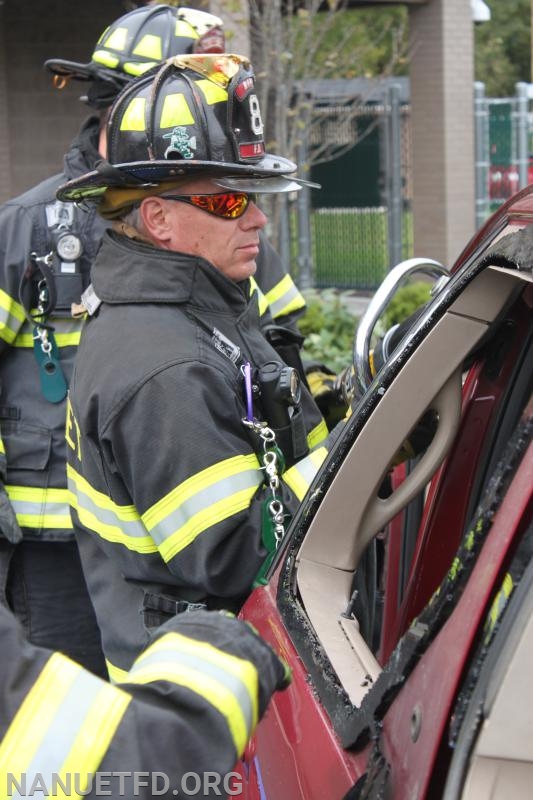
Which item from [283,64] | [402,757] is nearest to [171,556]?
[402,757]

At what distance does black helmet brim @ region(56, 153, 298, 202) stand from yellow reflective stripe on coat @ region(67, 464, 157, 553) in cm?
65

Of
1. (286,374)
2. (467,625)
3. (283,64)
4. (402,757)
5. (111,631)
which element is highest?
(283,64)

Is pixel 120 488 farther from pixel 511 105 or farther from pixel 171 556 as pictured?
pixel 511 105

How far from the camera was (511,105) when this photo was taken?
11961 mm

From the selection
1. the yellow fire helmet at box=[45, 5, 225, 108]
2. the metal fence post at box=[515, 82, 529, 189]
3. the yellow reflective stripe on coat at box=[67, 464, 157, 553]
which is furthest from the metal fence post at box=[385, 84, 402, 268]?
the yellow reflective stripe on coat at box=[67, 464, 157, 553]

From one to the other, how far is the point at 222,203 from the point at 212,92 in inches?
9.4

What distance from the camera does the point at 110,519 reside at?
8.09ft

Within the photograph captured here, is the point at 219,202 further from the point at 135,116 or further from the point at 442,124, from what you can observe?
the point at 442,124

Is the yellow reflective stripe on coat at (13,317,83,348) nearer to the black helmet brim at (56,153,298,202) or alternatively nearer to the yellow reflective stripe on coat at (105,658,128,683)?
the black helmet brim at (56,153,298,202)

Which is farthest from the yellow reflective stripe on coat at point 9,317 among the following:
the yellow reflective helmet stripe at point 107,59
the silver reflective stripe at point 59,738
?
the silver reflective stripe at point 59,738

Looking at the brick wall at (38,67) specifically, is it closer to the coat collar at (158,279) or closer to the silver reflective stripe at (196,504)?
the coat collar at (158,279)

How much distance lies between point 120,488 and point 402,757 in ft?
3.52

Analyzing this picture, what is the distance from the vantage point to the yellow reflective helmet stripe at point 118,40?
12.1 ft

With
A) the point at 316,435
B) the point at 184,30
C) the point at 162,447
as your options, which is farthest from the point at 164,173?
the point at 184,30
